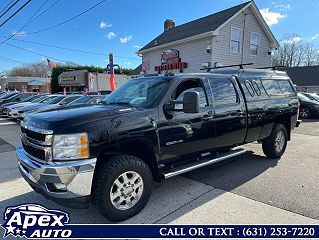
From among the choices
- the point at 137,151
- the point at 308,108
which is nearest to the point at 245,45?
the point at 308,108

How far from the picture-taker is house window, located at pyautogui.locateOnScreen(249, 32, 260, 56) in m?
17.5

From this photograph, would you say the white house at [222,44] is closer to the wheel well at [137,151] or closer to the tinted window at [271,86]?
the tinted window at [271,86]

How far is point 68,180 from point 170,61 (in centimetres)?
1589

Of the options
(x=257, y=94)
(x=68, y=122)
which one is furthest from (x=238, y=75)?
(x=68, y=122)

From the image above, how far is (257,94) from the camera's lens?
18.4ft

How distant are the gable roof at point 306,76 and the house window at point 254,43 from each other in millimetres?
16321

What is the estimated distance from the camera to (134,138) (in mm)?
3488

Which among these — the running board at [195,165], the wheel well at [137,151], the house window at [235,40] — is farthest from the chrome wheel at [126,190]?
the house window at [235,40]

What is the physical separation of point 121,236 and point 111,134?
1.23m

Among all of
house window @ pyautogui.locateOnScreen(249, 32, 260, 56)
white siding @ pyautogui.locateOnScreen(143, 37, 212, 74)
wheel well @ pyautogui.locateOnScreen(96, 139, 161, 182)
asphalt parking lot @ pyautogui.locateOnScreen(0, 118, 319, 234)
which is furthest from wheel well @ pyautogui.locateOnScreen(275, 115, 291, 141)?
house window @ pyautogui.locateOnScreen(249, 32, 260, 56)

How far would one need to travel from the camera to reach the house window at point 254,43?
17.5 meters

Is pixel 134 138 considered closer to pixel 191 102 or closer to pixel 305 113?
pixel 191 102

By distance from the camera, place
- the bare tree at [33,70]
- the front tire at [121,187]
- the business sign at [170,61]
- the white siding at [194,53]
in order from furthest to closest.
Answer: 1. the bare tree at [33,70]
2. the business sign at [170,61]
3. the white siding at [194,53]
4. the front tire at [121,187]

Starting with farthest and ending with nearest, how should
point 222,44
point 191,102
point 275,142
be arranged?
point 222,44, point 275,142, point 191,102
